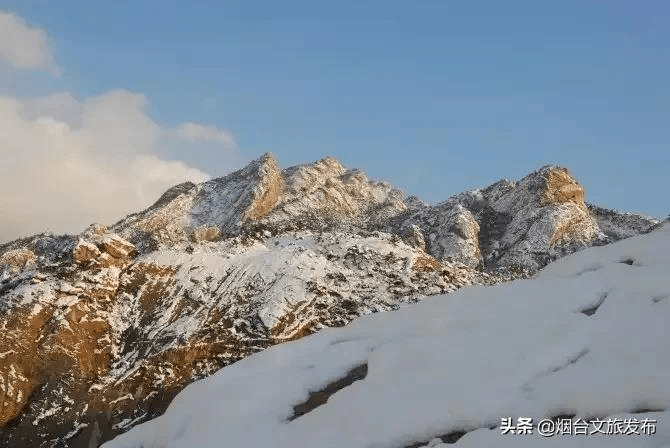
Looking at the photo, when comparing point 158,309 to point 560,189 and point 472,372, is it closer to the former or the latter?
point 472,372

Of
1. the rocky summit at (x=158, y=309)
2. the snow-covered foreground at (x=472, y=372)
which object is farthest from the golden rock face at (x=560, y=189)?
the snow-covered foreground at (x=472, y=372)

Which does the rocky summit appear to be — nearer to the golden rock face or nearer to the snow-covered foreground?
the snow-covered foreground

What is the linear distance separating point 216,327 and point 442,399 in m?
24.0

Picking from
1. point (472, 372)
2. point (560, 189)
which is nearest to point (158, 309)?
point (472, 372)

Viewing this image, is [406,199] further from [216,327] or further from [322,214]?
[216,327]

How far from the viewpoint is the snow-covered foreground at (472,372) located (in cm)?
784

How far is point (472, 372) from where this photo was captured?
902 cm

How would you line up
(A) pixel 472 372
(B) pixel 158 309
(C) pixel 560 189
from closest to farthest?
(A) pixel 472 372 → (B) pixel 158 309 → (C) pixel 560 189

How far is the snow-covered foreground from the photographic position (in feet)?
25.7

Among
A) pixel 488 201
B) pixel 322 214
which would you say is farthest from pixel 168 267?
pixel 488 201

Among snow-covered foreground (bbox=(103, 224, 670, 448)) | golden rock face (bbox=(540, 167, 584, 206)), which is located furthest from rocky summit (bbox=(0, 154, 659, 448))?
golden rock face (bbox=(540, 167, 584, 206))

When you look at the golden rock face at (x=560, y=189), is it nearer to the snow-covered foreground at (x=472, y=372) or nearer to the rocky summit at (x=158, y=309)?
the rocky summit at (x=158, y=309)

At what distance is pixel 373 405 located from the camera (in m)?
8.81

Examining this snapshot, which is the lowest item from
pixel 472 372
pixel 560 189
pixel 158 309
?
pixel 472 372
